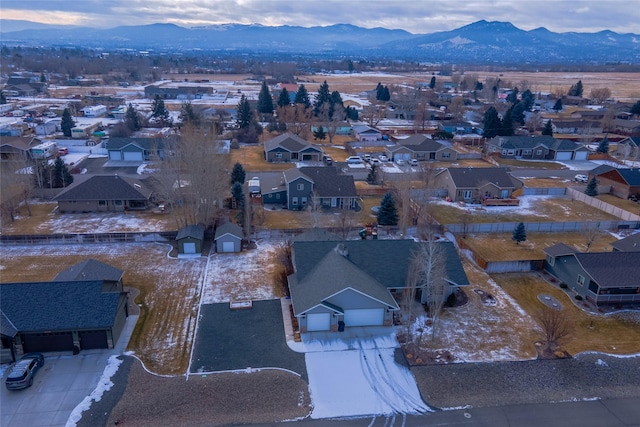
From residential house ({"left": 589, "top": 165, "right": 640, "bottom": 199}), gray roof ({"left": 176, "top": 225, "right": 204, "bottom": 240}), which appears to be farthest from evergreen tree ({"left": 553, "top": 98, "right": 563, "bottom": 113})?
gray roof ({"left": 176, "top": 225, "right": 204, "bottom": 240})

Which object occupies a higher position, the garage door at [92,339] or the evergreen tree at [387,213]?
the evergreen tree at [387,213]

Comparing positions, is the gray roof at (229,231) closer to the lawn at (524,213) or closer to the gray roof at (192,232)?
the gray roof at (192,232)

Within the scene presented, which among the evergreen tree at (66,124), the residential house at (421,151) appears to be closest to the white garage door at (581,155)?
the residential house at (421,151)

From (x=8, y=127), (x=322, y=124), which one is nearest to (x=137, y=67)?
(x=8, y=127)

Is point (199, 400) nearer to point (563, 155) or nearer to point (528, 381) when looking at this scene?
point (528, 381)

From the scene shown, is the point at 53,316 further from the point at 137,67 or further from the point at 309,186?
the point at 137,67

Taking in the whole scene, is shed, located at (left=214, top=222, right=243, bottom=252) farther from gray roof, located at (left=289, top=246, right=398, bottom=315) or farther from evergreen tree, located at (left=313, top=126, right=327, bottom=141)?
evergreen tree, located at (left=313, top=126, right=327, bottom=141)

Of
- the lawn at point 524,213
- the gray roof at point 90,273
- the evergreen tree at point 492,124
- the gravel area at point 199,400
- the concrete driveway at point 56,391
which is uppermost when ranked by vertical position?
the evergreen tree at point 492,124
